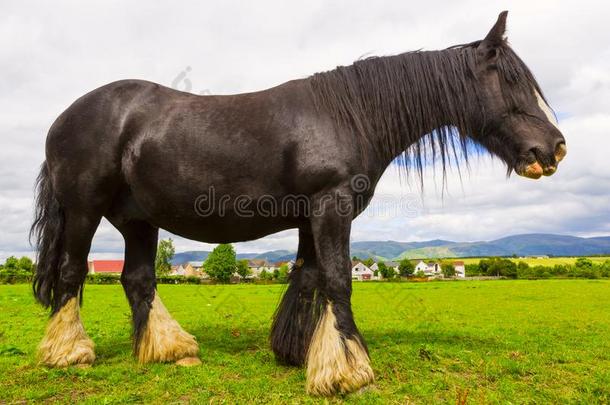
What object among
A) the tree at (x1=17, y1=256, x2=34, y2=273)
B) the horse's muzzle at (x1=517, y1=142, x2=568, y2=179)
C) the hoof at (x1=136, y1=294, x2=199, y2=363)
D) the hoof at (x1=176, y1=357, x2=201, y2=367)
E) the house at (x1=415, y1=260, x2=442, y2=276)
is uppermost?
the horse's muzzle at (x1=517, y1=142, x2=568, y2=179)

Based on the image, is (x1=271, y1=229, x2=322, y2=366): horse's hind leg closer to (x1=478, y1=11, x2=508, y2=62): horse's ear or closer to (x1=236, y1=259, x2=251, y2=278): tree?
(x1=478, y1=11, x2=508, y2=62): horse's ear

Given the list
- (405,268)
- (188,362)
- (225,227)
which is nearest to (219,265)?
(405,268)

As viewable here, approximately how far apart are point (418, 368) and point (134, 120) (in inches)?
161

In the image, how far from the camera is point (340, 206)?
3.99 meters

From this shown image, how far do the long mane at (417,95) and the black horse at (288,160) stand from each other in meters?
0.01

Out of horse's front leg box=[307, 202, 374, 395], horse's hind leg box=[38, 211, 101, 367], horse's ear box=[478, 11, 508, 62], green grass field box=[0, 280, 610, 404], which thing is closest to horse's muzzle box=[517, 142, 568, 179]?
horse's ear box=[478, 11, 508, 62]

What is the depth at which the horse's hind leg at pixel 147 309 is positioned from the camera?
499 cm

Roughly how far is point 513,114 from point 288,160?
236 centimetres

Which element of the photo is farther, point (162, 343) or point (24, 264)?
point (24, 264)

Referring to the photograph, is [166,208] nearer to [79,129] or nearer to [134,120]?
[134,120]

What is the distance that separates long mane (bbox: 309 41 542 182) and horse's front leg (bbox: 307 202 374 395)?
0.97 metres

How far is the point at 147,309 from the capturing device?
5273 millimetres

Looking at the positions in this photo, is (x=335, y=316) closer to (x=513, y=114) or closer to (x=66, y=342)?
(x=513, y=114)

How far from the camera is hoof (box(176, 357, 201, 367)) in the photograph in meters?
4.88
